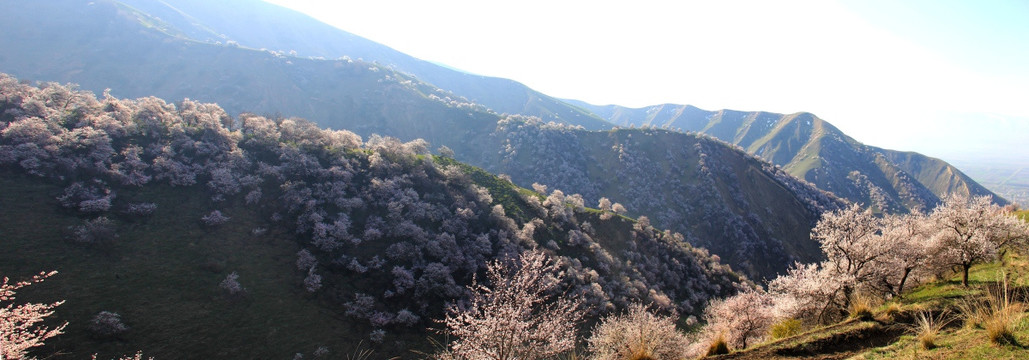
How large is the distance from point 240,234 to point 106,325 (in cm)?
1981

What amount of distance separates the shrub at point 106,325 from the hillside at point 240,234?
0.55 meters

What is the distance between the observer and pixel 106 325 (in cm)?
3709

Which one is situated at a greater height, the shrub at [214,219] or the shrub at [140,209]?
the shrub at [140,209]

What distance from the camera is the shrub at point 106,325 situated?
36.7 meters

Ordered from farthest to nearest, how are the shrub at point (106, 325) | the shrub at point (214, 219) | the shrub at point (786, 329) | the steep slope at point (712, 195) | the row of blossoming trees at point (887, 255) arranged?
1. the steep slope at point (712, 195)
2. the shrub at point (214, 219)
3. the shrub at point (106, 325)
4. the row of blossoming trees at point (887, 255)
5. the shrub at point (786, 329)

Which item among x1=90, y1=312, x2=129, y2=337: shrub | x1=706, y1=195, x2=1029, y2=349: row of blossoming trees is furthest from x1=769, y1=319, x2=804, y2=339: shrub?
x1=90, y1=312, x2=129, y2=337: shrub

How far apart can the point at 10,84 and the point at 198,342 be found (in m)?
65.1

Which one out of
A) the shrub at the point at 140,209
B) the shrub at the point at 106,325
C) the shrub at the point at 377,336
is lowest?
the shrub at the point at 377,336

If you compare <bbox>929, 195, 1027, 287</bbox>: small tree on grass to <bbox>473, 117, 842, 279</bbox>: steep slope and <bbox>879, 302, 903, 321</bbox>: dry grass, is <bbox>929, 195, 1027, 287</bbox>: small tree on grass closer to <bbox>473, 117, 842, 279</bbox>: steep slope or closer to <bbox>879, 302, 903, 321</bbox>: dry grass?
<bbox>879, 302, 903, 321</bbox>: dry grass

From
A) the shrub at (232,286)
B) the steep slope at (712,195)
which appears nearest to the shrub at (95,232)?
the shrub at (232,286)

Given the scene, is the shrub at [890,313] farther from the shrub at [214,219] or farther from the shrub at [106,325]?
the shrub at [214,219]

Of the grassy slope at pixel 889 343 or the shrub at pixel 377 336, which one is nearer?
the grassy slope at pixel 889 343

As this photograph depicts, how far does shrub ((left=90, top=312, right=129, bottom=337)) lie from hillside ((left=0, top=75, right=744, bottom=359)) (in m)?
0.55

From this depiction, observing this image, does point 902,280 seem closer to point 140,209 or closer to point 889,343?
point 889,343
